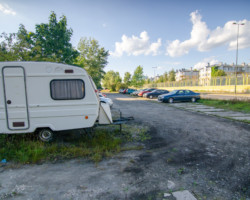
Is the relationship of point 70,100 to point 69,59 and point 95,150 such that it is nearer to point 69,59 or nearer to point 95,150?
point 95,150

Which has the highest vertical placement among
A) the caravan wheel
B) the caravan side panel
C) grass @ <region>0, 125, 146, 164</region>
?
the caravan side panel

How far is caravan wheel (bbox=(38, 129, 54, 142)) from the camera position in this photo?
15.1ft

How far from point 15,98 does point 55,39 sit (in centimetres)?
1513

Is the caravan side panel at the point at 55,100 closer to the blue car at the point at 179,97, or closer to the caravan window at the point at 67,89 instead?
the caravan window at the point at 67,89

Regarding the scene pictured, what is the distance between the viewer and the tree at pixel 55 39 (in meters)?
15.7

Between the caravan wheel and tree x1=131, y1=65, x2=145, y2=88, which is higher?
tree x1=131, y1=65, x2=145, y2=88

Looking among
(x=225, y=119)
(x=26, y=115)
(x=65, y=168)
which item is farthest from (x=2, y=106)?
(x=225, y=119)

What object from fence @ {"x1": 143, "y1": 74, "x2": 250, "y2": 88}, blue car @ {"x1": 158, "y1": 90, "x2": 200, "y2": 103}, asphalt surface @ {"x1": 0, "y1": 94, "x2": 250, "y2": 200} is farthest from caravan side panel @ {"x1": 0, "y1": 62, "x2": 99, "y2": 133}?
fence @ {"x1": 143, "y1": 74, "x2": 250, "y2": 88}

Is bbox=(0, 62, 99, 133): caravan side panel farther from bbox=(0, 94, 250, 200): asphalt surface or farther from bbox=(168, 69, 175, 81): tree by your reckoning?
bbox=(168, 69, 175, 81): tree

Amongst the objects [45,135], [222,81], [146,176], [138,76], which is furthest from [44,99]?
[138,76]

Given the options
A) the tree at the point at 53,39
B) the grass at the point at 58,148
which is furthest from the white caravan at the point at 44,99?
the tree at the point at 53,39

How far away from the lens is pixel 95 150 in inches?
164

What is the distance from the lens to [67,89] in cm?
445

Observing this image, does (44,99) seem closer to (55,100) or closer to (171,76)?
(55,100)
